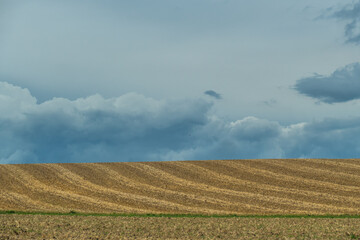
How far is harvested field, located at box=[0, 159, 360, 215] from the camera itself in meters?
29.1

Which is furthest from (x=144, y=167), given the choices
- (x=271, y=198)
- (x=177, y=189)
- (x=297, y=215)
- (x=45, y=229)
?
(x=45, y=229)

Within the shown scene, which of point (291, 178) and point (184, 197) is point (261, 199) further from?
point (291, 178)

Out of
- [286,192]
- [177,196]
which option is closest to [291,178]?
[286,192]

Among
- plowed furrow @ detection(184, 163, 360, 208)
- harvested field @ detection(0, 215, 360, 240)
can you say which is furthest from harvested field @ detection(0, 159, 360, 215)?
harvested field @ detection(0, 215, 360, 240)

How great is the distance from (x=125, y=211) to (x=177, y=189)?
22.9ft

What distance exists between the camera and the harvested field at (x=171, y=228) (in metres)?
19.5

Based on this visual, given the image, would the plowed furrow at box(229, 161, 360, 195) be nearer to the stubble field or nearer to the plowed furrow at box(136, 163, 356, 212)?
the stubble field

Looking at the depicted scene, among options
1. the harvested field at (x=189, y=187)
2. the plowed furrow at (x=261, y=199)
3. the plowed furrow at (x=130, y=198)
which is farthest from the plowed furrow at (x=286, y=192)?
the plowed furrow at (x=130, y=198)

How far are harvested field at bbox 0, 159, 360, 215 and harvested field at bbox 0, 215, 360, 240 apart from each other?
387 cm

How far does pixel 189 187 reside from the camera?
34750 mm

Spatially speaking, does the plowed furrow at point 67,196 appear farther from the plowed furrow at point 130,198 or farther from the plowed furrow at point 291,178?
the plowed furrow at point 291,178

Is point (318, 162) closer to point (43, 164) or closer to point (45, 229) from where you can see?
point (43, 164)

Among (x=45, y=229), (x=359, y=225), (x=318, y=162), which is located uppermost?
(x=318, y=162)

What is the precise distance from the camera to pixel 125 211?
27781 millimetres
